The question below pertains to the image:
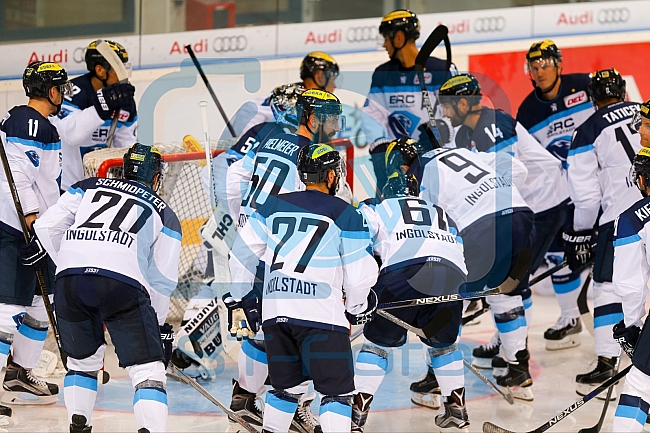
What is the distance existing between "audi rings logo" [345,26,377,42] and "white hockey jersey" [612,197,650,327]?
11.5 ft

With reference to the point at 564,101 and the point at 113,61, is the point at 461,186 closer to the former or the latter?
the point at 564,101

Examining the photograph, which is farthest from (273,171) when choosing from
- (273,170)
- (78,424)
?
(78,424)

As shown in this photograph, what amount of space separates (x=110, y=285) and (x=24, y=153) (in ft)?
3.65

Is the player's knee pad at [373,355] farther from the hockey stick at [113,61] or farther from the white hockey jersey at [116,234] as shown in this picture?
the hockey stick at [113,61]

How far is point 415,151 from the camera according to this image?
4203mm

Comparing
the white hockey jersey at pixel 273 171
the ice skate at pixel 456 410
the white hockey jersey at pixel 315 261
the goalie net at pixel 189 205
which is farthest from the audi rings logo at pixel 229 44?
the ice skate at pixel 456 410

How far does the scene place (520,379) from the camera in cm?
452

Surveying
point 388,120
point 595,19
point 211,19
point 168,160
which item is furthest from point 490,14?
point 168,160

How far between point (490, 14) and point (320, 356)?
420cm

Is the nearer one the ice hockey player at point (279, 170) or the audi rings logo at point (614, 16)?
the ice hockey player at point (279, 170)

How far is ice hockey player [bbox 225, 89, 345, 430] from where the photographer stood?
3.90 meters

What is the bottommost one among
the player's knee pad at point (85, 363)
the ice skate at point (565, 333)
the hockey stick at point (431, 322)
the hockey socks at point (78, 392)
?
the ice skate at point (565, 333)

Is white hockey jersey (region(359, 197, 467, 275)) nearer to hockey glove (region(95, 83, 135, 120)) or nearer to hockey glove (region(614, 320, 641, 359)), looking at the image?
hockey glove (region(614, 320, 641, 359))

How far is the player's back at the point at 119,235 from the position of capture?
3.35 metres
